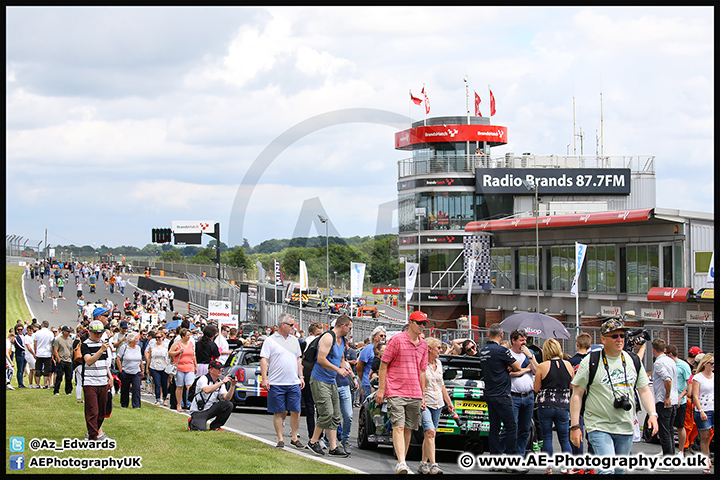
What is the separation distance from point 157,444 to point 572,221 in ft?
117

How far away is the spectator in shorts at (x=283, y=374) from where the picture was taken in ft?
36.2

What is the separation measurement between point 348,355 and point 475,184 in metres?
46.2

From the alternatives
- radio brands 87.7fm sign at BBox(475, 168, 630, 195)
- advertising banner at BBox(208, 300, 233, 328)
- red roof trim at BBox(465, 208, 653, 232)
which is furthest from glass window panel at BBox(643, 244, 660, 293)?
radio brands 87.7fm sign at BBox(475, 168, 630, 195)

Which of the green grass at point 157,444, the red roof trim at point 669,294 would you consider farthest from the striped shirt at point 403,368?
the red roof trim at point 669,294

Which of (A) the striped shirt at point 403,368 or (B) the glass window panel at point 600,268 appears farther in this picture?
(B) the glass window panel at point 600,268

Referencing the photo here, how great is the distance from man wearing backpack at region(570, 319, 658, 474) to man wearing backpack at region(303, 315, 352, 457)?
384 centimetres

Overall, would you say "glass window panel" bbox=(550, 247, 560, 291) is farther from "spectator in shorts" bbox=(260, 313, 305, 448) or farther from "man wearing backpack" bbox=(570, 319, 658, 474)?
"man wearing backpack" bbox=(570, 319, 658, 474)

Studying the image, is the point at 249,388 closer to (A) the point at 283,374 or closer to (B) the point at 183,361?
(B) the point at 183,361

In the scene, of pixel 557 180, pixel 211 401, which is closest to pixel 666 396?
pixel 211 401

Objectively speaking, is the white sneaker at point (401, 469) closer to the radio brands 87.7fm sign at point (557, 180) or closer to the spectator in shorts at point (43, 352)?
the spectator in shorts at point (43, 352)

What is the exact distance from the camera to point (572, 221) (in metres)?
43.0

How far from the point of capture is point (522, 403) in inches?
405

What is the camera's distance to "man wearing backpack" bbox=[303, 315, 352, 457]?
10.7 meters

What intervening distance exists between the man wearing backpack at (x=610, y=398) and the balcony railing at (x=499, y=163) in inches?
2122
